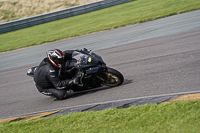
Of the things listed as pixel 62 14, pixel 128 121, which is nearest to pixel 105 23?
pixel 62 14

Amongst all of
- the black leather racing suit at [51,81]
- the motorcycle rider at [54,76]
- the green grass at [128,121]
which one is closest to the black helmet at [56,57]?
the motorcycle rider at [54,76]

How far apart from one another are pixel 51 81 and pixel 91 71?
1236 millimetres

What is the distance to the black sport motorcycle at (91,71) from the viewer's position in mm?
7215

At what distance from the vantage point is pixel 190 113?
4.59 metres

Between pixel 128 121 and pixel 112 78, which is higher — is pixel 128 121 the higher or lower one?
the lower one

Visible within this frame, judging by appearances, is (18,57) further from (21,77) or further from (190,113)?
(190,113)

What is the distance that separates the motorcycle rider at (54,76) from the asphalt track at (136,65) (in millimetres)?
308

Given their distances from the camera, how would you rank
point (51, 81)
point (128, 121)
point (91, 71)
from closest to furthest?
point (128, 121) < point (91, 71) < point (51, 81)

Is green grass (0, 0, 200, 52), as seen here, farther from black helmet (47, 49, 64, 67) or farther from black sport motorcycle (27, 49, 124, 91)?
black helmet (47, 49, 64, 67)

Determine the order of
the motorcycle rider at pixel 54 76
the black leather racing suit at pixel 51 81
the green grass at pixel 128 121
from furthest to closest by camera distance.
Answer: the black leather racing suit at pixel 51 81
the motorcycle rider at pixel 54 76
the green grass at pixel 128 121

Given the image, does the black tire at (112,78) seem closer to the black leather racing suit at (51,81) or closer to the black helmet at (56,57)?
the black leather racing suit at (51,81)

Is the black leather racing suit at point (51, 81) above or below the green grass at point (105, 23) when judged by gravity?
below

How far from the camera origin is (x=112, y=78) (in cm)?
746

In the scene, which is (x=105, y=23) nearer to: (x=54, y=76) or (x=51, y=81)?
(x=51, y=81)
